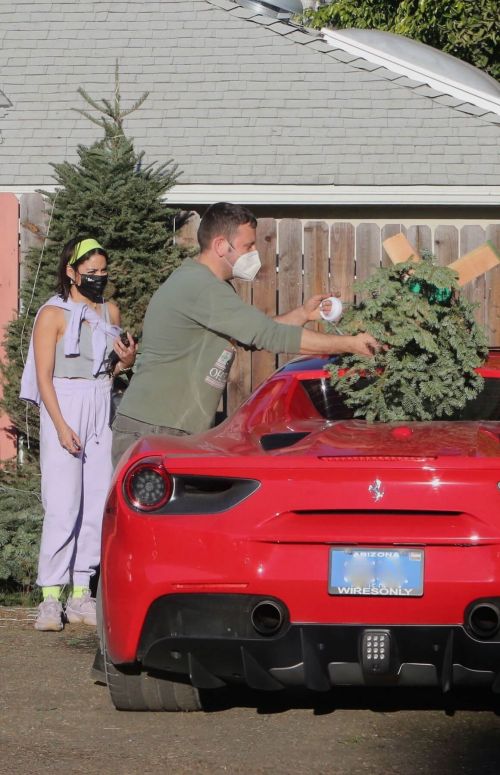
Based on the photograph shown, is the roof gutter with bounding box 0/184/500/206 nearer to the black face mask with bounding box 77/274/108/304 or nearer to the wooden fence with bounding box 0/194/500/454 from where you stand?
the wooden fence with bounding box 0/194/500/454

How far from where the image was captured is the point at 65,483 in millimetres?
6879

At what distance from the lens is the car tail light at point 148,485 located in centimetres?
452

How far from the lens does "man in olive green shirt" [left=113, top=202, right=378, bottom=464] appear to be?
568cm

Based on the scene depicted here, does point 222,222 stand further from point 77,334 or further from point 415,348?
point 77,334

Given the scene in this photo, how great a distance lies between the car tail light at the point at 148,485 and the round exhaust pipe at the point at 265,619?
1.62 ft

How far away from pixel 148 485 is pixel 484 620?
1.21 m

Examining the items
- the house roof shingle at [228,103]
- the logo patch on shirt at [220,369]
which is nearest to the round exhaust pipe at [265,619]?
the logo patch on shirt at [220,369]

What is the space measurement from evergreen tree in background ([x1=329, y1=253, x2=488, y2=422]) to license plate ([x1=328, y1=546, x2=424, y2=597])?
3.47 ft

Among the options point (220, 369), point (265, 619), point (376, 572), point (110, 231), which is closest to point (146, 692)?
point (265, 619)

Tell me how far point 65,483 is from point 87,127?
23.7 ft

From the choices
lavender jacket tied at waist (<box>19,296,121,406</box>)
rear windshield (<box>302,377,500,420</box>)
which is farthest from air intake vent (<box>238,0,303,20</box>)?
rear windshield (<box>302,377,500,420</box>)

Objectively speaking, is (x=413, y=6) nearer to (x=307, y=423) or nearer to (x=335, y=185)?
(x=335, y=185)

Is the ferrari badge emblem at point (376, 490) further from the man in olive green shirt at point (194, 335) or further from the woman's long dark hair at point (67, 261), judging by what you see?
the woman's long dark hair at point (67, 261)

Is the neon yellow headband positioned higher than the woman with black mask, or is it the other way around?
the neon yellow headband
